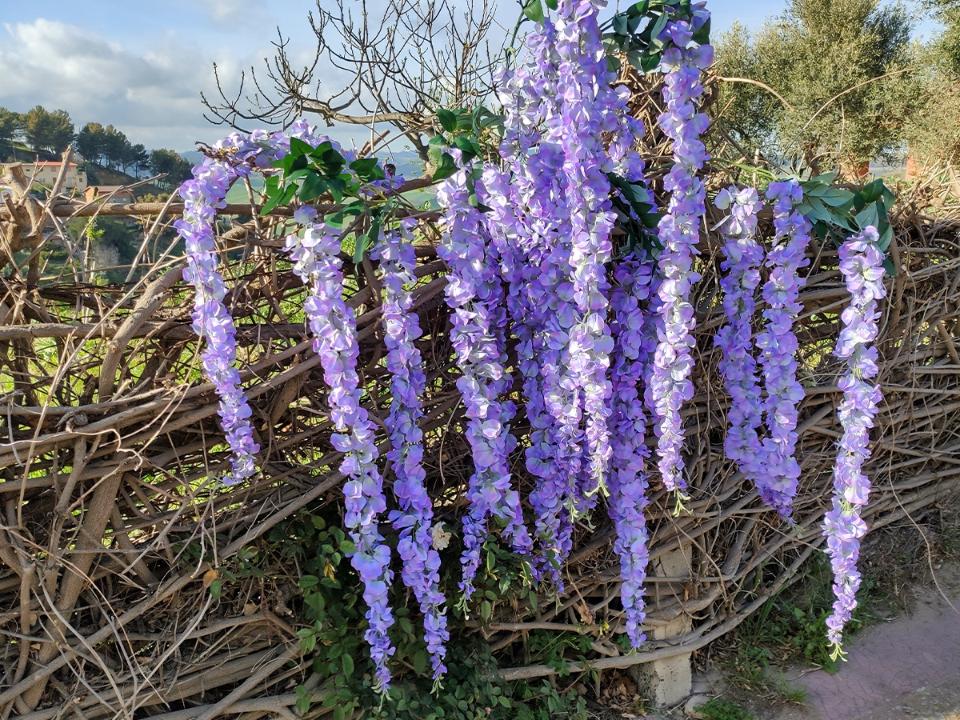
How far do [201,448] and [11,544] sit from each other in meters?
0.50

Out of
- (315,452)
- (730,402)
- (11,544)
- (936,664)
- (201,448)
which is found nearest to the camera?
(11,544)

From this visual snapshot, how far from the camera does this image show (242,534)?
203 cm

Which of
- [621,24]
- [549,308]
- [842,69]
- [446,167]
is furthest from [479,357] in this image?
[842,69]

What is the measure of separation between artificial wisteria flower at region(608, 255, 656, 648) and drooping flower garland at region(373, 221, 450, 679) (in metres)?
0.57

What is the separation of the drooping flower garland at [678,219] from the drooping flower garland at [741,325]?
166 mm

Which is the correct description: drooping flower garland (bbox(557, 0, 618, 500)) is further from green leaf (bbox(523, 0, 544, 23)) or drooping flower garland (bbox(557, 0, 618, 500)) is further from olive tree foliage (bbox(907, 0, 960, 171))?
olive tree foliage (bbox(907, 0, 960, 171))

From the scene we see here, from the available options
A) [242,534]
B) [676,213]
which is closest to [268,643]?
[242,534]

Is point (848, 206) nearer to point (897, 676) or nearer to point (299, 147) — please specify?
point (299, 147)

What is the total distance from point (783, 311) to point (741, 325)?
4.7 inches

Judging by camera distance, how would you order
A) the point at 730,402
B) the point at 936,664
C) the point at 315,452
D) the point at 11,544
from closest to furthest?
the point at 11,544 < the point at 315,452 < the point at 730,402 < the point at 936,664

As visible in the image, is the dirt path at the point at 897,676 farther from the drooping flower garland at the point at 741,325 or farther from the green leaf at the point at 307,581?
the green leaf at the point at 307,581

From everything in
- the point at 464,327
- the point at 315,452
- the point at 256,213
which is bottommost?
the point at 315,452

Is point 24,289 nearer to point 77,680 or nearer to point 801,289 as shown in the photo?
point 77,680

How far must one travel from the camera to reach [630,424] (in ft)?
6.75
